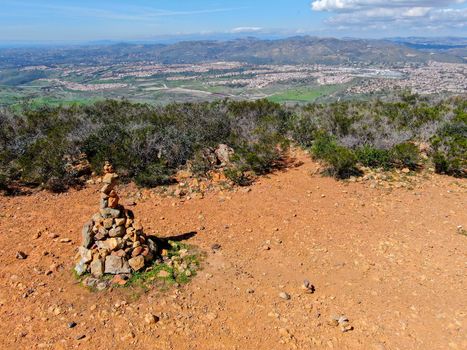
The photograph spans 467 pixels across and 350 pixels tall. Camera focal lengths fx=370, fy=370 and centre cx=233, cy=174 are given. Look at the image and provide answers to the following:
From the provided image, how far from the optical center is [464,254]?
7074 mm

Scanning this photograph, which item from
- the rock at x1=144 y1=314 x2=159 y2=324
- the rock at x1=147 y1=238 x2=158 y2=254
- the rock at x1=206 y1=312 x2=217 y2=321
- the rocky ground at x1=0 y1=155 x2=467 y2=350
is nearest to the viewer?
the rocky ground at x1=0 y1=155 x2=467 y2=350

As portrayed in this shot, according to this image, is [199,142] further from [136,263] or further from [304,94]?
[304,94]

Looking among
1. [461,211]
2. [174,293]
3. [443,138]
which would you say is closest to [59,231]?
[174,293]

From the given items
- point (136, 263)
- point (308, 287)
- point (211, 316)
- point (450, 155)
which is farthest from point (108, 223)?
point (450, 155)

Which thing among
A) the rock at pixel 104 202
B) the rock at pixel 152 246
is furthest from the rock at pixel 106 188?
the rock at pixel 152 246

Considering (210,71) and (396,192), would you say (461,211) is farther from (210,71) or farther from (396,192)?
(210,71)

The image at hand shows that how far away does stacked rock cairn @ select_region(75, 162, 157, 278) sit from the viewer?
6.26m

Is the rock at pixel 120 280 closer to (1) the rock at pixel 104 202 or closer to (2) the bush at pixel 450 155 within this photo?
(1) the rock at pixel 104 202

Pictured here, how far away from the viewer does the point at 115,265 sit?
20.5ft

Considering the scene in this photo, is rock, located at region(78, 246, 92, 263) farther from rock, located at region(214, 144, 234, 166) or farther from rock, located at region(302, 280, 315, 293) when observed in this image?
rock, located at region(214, 144, 234, 166)

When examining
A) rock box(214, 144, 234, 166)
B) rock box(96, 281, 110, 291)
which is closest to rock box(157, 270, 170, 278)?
rock box(96, 281, 110, 291)

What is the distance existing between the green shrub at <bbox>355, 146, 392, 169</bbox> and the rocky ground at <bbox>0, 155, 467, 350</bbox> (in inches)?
72.2

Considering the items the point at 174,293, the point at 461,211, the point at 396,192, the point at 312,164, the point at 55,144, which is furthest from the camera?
the point at 312,164

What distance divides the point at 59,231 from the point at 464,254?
8154mm
